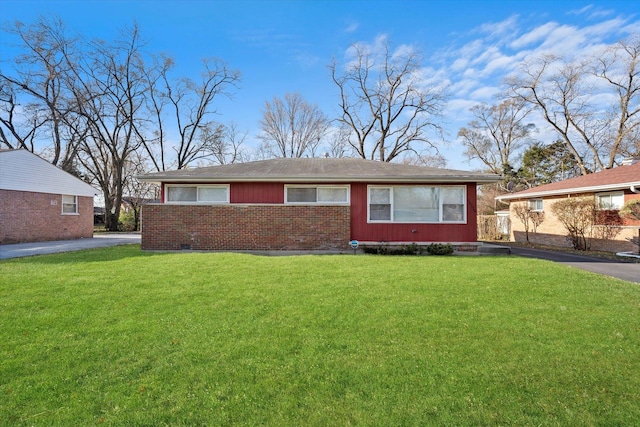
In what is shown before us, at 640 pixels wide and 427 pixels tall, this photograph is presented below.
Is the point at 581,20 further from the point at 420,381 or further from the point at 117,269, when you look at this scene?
the point at 117,269

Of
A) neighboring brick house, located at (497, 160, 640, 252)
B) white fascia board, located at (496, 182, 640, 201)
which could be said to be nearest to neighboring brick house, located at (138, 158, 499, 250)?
white fascia board, located at (496, 182, 640, 201)

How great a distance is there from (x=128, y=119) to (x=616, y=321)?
→ 112ft

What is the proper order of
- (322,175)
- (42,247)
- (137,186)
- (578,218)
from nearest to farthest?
(322,175) → (42,247) → (578,218) → (137,186)

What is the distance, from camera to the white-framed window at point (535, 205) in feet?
58.1

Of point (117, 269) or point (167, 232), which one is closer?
point (117, 269)

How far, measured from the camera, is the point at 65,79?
85.0ft

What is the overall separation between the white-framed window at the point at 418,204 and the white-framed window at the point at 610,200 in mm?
7709

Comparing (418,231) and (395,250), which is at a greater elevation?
(418,231)

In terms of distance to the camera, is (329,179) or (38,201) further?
(38,201)

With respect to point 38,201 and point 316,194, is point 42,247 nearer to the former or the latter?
point 38,201

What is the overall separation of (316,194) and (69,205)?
625 inches

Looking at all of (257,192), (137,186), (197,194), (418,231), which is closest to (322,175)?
(257,192)

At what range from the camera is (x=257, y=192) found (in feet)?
38.2

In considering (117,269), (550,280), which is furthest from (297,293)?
(550,280)
